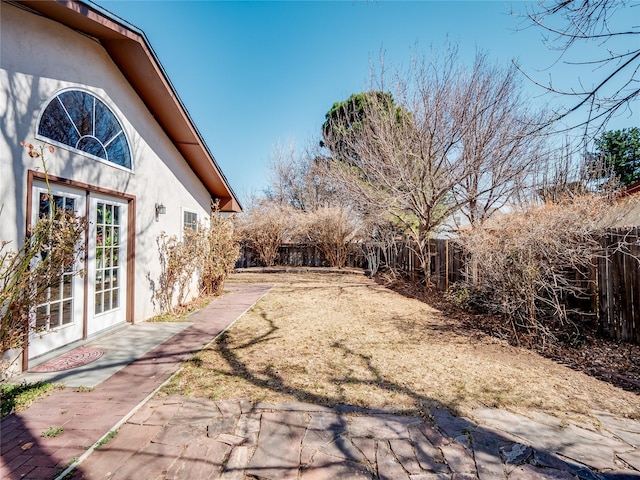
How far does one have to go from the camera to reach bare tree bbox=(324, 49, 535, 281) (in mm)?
9336

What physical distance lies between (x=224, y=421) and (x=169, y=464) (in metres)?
0.66

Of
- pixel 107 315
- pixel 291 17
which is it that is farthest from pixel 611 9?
pixel 107 315

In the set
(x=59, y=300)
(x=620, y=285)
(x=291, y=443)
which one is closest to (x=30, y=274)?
(x=59, y=300)

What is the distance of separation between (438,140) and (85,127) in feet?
29.2

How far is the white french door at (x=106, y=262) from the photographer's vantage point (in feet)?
17.9

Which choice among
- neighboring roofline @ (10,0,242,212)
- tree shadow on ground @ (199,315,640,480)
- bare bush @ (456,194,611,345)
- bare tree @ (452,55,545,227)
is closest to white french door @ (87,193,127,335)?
neighboring roofline @ (10,0,242,212)

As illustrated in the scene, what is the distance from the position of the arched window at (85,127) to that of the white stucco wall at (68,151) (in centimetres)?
13

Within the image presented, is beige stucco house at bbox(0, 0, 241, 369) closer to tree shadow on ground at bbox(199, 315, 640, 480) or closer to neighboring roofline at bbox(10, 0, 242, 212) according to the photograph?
neighboring roofline at bbox(10, 0, 242, 212)

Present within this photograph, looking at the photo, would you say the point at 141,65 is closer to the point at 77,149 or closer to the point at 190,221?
the point at 77,149

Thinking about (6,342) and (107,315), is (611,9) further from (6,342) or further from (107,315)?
(107,315)

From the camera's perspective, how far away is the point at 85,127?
5.27 m

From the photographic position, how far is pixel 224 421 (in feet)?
10.2

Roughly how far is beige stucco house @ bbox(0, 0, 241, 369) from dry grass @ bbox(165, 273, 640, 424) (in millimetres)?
2311

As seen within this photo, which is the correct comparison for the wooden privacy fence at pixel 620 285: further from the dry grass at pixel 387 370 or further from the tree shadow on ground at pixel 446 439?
the tree shadow on ground at pixel 446 439
